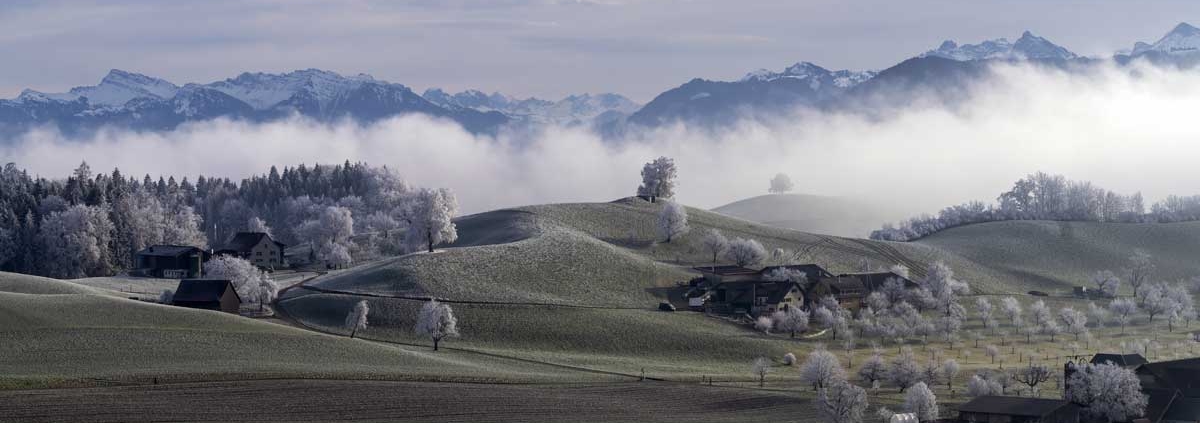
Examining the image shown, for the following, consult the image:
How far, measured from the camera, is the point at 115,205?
174 metres

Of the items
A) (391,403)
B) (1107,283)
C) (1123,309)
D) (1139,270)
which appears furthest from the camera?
(1139,270)

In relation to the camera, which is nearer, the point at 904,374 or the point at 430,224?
the point at 904,374

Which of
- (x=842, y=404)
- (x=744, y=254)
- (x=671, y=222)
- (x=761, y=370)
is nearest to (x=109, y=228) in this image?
(x=671, y=222)

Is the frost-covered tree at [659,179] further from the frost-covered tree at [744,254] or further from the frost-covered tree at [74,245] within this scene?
the frost-covered tree at [74,245]

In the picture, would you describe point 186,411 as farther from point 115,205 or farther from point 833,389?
point 115,205

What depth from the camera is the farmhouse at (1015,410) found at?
79.2m

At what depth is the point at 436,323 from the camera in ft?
342

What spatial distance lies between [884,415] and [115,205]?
124 m

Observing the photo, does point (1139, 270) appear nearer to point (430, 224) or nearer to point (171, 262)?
point (430, 224)

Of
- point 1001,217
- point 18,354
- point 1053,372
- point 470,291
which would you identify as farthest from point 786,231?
point 18,354

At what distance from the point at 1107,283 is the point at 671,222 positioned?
4867cm

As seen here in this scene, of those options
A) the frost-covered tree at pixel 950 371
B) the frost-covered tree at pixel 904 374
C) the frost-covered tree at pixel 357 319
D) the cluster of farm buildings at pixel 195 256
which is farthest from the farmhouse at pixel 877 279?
the cluster of farm buildings at pixel 195 256

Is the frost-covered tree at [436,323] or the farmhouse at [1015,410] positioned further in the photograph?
the frost-covered tree at [436,323]

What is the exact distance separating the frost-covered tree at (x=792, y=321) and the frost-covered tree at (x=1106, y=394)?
3382cm
